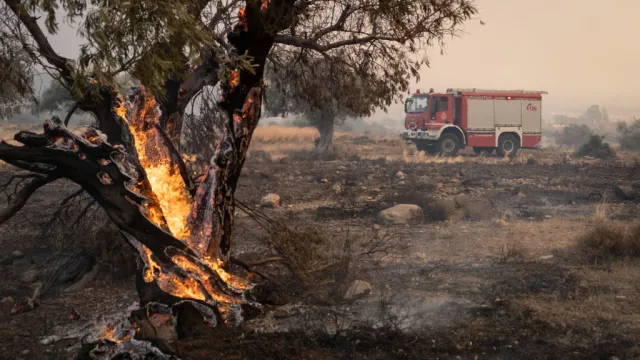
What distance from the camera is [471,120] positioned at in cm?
2583

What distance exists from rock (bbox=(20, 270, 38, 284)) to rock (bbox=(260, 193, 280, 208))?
616 centimetres

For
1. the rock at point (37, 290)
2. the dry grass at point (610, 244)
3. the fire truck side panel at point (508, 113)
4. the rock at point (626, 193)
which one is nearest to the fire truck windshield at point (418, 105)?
the fire truck side panel at point (508, 113)

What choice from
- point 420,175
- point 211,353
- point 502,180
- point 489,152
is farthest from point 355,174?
point 211,353

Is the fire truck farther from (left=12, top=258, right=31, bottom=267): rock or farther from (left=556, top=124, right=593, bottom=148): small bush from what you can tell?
(left=556, top=124, right=593, bottom=148): small bush

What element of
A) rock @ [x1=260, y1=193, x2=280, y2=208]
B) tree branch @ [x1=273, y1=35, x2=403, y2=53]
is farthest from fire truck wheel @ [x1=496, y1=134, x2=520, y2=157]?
tree branch @ [x1=273, y1=35, x2=403, y2=53]

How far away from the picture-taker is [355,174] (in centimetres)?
1834

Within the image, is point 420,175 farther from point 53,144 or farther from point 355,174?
point 53,144

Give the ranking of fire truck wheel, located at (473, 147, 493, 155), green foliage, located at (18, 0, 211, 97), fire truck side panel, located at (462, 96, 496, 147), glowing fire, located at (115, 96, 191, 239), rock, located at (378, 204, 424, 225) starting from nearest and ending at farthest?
green foliage, located at (18, 0, 211, 97), glowing fire, located at (115, 96, 191, 239), rock, located at (378, 204, 424, 225), fire truck side panel, located at (462, 96, 496, 147), fire truck wheel, located at (473, 147, 493, 155)

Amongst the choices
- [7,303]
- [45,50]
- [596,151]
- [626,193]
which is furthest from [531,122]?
[45,50]

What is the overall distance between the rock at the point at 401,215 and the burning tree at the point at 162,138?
503cm

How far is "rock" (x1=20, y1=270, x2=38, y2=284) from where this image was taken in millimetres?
8164

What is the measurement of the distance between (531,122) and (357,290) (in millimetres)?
22510

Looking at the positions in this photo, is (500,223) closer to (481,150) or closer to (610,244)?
(610,244)

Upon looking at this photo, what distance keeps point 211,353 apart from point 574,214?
9.57 meters
